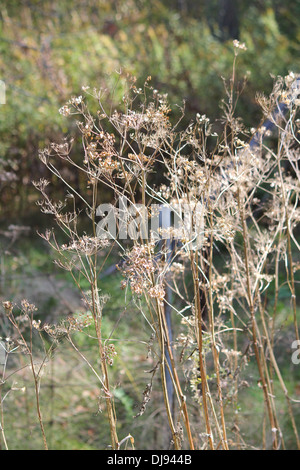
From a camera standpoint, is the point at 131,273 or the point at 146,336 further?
the point at 146,336

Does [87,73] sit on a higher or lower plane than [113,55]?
lower

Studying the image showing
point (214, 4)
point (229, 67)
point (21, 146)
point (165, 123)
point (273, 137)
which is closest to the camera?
point (165, 123)

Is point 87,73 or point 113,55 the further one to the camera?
point 113,55

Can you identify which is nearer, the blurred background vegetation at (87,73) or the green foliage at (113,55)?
the blurred background vegetation at (87,73)

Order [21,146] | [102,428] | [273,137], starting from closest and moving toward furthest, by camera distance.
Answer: [102,428] < [273,137] < [21,146]

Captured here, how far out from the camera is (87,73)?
12.4ft

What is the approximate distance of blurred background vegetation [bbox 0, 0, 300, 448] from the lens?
237 cm

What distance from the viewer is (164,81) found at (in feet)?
11.2

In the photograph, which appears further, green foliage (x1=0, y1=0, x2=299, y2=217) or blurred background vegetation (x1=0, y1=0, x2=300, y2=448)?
green foliage (x1=0, y1=0, x2=299, y2=217)

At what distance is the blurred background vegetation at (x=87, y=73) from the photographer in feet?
7.76
